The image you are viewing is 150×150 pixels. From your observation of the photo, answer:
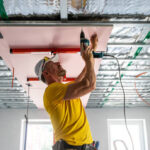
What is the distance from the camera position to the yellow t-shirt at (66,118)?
171cm

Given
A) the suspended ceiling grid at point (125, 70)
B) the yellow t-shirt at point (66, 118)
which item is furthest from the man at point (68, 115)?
the suspended ceiling grid at point (125, 70)

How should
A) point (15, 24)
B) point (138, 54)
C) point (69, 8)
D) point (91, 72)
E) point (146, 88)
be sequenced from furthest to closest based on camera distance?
point (146, 88) → point (138, 54) → point (15, 24) → point (69, 8) → point (91, 72)

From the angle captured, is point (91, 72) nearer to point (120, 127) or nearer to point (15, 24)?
point (15, 24)

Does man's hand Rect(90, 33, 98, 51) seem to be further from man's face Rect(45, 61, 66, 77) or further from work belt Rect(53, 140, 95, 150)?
work belt Rect(53, 140, 95, 150)

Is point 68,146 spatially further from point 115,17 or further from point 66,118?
point 115,17

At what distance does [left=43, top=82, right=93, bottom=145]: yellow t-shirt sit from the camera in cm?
171

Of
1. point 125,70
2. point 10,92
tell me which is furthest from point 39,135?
point 125,70

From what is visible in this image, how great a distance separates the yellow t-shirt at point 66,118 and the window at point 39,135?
458 centimetres

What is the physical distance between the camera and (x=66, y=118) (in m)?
1.75

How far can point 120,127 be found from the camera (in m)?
6.33

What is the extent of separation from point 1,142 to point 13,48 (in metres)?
4.42

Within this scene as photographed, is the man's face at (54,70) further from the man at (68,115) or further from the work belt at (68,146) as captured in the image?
the work belt at (68,146)

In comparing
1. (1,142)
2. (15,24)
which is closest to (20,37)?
(15,24)

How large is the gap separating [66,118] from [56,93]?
242 millimetres
